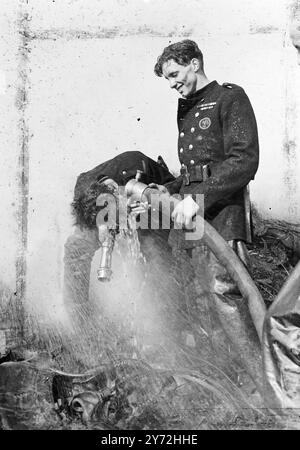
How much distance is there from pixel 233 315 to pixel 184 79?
1.42 metres

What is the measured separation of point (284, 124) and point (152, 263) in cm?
116

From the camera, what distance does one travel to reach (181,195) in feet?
20.1

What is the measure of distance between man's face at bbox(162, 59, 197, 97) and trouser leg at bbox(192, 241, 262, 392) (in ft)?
3.27

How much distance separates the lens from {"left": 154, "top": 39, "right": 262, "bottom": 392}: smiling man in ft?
19.1

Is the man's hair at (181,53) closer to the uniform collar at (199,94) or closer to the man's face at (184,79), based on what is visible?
the man's face at (184,79)

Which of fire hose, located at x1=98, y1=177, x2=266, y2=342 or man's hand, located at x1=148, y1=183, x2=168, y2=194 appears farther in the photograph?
man's hand, located at x1=148, y1=183, x2=168, y2=194

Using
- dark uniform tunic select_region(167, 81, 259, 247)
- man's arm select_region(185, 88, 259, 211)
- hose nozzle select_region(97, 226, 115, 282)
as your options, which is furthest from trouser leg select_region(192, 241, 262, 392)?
hose nozzle select_region(97, 226, 115, 282)

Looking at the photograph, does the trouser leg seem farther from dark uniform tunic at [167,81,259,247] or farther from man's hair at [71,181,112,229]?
man's hair at [71,181,112,229]

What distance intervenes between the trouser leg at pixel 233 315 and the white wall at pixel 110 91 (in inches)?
27.5

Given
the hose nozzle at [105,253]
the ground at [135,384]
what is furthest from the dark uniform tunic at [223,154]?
the hose nozzle at [105,253]

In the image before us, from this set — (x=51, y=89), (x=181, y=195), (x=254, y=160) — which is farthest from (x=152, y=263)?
(x=51, y=89)

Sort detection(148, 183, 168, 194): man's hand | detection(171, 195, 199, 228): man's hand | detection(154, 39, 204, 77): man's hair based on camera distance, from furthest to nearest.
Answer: detection(154, 39, 204, 77): man's hair → detection(148, 183, 168, 194): man's hand → detection(171, 195, 199, 228): man's hand

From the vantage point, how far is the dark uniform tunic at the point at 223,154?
5.98m

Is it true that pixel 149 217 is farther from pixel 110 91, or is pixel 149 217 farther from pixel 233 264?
pixel 110 91
